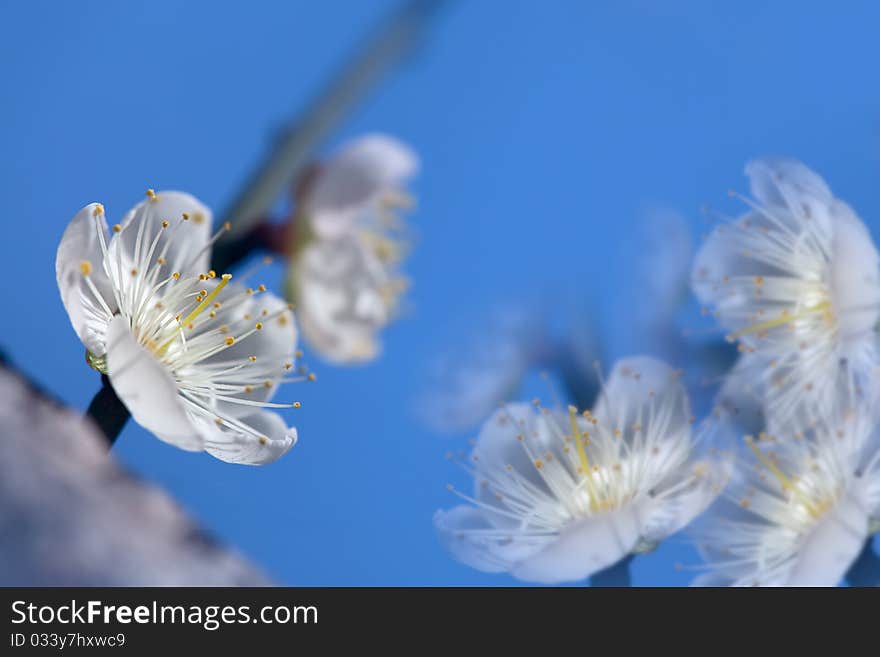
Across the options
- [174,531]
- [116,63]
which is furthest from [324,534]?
[116,63]

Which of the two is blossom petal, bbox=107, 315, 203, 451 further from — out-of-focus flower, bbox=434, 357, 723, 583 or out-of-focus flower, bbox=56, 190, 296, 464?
out-of-focus flower, bbox=434, 357, 723, 583

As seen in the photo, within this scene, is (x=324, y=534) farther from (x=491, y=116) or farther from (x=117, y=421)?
(x=491, y=116)

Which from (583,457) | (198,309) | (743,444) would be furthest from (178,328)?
(743,444)

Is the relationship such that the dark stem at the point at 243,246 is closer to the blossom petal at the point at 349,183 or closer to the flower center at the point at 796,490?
the blossom petal at the point at 349,183

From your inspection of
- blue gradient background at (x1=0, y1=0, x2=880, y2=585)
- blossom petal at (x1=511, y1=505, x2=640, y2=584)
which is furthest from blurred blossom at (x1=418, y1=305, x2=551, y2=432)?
blossom petal at (x1=511, y1=505, x2=640, y2=584)

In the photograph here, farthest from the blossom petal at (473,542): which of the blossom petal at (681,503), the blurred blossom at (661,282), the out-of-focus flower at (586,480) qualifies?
the blurred blossom at (661,282)

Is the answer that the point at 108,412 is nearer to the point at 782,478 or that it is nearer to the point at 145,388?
the point at 145,388

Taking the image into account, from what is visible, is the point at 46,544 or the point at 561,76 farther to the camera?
the point at 561,76
